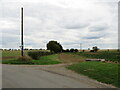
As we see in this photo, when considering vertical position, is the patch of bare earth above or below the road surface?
below

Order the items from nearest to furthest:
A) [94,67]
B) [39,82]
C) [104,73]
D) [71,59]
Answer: [39,82]
[104,73]
[94,67]
[71,59]

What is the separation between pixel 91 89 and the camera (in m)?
7.84

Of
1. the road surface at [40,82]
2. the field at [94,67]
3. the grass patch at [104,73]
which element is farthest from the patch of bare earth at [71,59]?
the road surface at [40,82]

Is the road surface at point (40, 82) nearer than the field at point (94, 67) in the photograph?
Yes

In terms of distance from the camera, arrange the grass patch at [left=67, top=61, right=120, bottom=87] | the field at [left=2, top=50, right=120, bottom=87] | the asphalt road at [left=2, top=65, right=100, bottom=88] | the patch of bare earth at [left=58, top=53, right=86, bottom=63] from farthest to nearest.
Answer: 1. the patch of bare earth at [left=58, top=53, right=86, bottom=63]
2. the field at [left=2, top=50, right=120, bottom=87]
3. the grass patch at [left=67, top=61, right=120, bottom=87]
4. the asphalt road at [left=2, top=65, right=100, bottom=88]

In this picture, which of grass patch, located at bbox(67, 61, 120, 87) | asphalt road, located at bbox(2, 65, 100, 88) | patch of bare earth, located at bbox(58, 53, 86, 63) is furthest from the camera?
patch of bare earth, located at bbox(58, 53, 86, 63)

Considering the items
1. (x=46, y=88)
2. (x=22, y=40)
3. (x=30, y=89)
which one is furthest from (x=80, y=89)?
(x=22, y=40)

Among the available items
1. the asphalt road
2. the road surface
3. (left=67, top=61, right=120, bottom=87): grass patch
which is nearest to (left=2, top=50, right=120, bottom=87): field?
(left=67, top=61, right=120, bottom=87): grass patch

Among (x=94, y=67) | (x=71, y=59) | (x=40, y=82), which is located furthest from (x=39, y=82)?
(x=71, y=59)

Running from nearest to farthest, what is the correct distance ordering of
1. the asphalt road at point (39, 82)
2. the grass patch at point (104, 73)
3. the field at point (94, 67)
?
the asphalt road at point (39, 82)
the grass patch at point (104, 73)
the field at point (94, 67)

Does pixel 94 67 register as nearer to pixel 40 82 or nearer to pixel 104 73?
pixel 104 73

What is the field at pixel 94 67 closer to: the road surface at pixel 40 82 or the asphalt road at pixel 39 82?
the road surface at pixel 40 82

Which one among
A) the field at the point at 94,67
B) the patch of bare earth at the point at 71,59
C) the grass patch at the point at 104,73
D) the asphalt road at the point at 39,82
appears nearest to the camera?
the asphalt road at the point at 39,82

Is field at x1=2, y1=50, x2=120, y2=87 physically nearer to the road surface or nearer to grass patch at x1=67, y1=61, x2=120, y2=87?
grass patch at x1=67, y1=61, x2=120, y2=87
